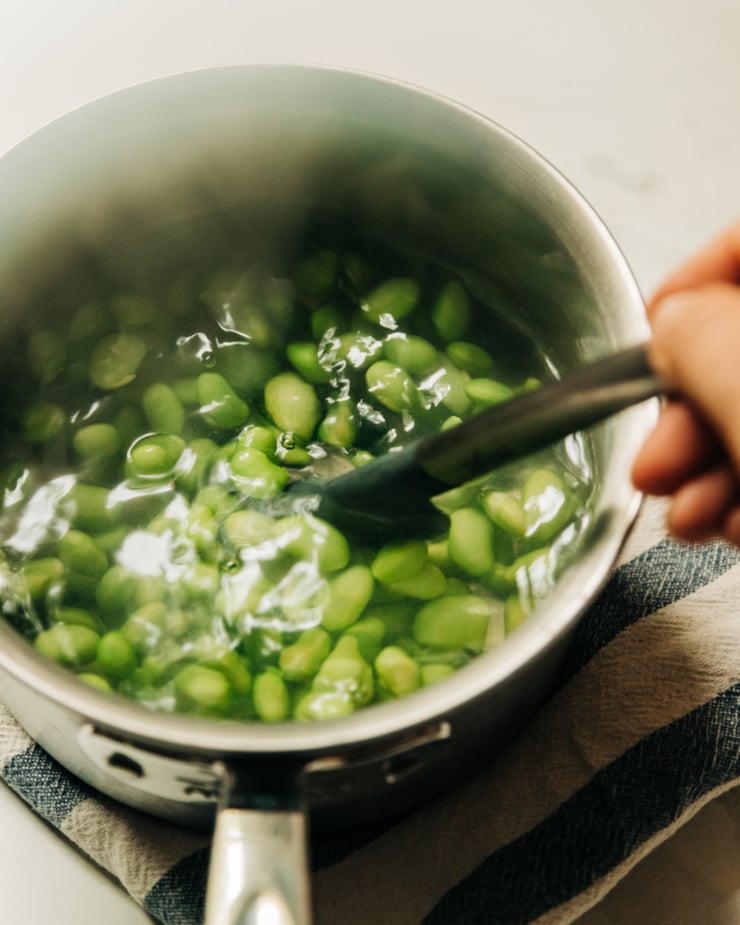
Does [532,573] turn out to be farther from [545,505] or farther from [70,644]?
[70,644]

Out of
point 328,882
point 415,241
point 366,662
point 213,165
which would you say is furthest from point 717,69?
point 328,882

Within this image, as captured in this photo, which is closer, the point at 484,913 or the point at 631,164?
the point at 484,913

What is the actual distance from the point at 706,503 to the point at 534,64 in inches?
27.6

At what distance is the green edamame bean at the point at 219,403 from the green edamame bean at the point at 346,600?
0.56 ft

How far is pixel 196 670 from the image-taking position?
Answer: 0.56 metres

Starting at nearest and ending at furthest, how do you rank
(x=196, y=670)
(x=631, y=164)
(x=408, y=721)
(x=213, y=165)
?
(x=408, y=721) → (x=196, y=670) → (x=213, y=165) → (x=631, y=164)

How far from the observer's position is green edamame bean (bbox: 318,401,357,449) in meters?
0.71

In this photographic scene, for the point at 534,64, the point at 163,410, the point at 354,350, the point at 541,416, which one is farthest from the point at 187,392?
the point at 534,64

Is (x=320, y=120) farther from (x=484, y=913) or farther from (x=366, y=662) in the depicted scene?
(x=484, y=913)

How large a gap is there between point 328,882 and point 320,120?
19.6 inches

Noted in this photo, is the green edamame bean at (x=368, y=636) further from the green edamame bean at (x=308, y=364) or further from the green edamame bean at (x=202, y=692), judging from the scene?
the green edamame bean at (x=308, y=364)

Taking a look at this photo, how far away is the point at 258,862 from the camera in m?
0.39

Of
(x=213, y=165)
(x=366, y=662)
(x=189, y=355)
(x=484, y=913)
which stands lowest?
(x=484, y=913)

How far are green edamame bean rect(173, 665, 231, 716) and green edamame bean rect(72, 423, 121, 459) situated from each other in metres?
0.21
